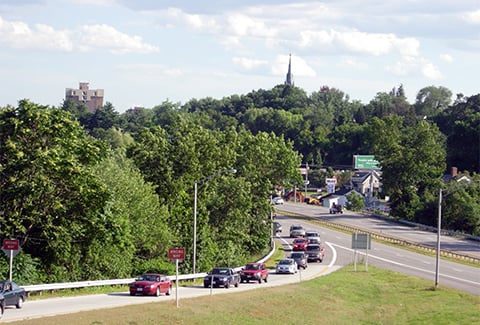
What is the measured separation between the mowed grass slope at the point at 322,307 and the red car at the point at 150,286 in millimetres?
2465

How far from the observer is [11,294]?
39469 mm

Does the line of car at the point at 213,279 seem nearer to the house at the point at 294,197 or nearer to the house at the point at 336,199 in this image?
the house at the point at 336,199

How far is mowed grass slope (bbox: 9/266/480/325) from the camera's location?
39.9 meters

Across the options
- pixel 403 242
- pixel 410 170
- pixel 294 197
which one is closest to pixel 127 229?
pixel 403 242

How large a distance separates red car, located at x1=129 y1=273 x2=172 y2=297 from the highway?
68cm

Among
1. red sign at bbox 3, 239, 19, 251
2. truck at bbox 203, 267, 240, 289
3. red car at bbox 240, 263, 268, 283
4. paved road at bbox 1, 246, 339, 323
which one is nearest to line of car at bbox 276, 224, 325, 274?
paved road at bbox 1, 246, 339, 323

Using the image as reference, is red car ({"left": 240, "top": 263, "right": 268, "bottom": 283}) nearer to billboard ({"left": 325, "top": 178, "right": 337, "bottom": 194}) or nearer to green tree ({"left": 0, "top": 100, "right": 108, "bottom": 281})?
green tree ({"left": 0, "top": 100, "right": 108, "bottom": 281})

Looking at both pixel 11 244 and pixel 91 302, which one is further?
pixel 91 302

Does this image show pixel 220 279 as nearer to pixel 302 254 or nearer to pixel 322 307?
pixel 322 307

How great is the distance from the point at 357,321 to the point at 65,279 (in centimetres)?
1801

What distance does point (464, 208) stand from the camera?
5143 inches

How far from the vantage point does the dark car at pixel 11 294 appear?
3895cm

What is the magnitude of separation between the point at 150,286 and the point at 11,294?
11163 mm

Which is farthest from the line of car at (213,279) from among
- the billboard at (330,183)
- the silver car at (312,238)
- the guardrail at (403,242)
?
the billboard at (330,183)
